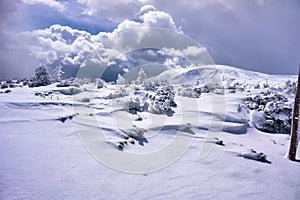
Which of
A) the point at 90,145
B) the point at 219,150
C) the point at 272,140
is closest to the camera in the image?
the point at 90,145

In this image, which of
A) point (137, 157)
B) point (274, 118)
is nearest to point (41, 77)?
point (137, 157)

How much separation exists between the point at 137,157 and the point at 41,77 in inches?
732

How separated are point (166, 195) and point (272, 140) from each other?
560 cm

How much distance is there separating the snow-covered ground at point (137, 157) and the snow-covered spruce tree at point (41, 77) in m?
12.9

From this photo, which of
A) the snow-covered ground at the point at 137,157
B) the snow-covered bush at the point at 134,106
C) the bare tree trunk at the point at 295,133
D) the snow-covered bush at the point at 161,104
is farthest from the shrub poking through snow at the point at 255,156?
the snow-covered bush at the point at 134,106

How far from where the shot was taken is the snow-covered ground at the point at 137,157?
3646 mm

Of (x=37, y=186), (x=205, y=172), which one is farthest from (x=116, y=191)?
(x=205, y=172)

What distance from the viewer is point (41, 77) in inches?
810

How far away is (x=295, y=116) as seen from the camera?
19.6ft

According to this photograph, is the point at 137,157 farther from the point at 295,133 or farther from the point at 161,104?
the point at 161,104

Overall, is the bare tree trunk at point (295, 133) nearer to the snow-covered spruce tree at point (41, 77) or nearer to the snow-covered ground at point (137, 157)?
the snow-covered ground at point (137, 157)

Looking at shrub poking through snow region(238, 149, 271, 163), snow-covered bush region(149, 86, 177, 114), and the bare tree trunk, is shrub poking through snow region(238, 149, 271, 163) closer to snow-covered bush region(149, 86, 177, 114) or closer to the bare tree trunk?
the bare tree trunk

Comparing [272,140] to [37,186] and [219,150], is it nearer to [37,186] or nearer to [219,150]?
[219,150]

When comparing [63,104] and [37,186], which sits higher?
[63,104]
